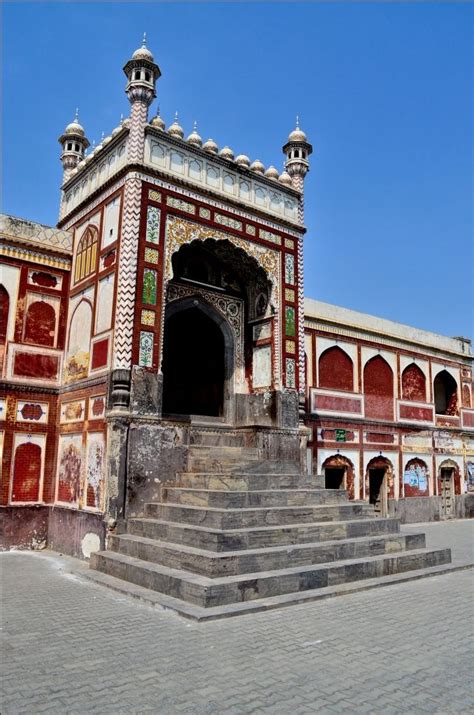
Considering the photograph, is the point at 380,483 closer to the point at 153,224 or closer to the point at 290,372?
the point at 290,372

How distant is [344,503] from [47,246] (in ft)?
29.0

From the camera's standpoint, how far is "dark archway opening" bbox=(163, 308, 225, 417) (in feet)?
48.3

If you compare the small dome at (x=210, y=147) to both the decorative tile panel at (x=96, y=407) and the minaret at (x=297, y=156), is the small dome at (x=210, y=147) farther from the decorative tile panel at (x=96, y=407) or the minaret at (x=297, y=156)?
the decorative tile panel at (x=96, y=407)

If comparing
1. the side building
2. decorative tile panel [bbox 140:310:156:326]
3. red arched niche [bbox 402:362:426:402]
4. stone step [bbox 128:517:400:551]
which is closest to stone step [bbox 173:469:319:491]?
stone step [bbox 128:517:400:551]

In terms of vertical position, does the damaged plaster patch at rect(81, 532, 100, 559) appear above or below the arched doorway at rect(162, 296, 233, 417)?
below

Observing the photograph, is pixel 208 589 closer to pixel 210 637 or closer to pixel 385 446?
pixel 210 637

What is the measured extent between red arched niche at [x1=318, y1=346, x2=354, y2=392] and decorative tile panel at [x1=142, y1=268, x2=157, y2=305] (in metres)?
8.45

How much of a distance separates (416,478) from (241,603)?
1444 cm

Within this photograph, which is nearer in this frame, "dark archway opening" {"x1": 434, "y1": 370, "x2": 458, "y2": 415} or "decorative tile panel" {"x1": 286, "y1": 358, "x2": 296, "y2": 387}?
"decorative tile panel" {"x1": 286, "y1": 358, "x2": 296, "y2": 387}

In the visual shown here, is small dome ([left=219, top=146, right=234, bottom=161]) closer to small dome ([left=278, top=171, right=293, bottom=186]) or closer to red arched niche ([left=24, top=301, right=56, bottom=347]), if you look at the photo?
small dome ([left=278, top=171, right=293, bottom=186])

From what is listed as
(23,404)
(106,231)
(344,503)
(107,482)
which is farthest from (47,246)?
(344,503)

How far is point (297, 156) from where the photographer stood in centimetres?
1554

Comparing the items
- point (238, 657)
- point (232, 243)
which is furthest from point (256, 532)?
point (232, 243)

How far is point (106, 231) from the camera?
1247cm
